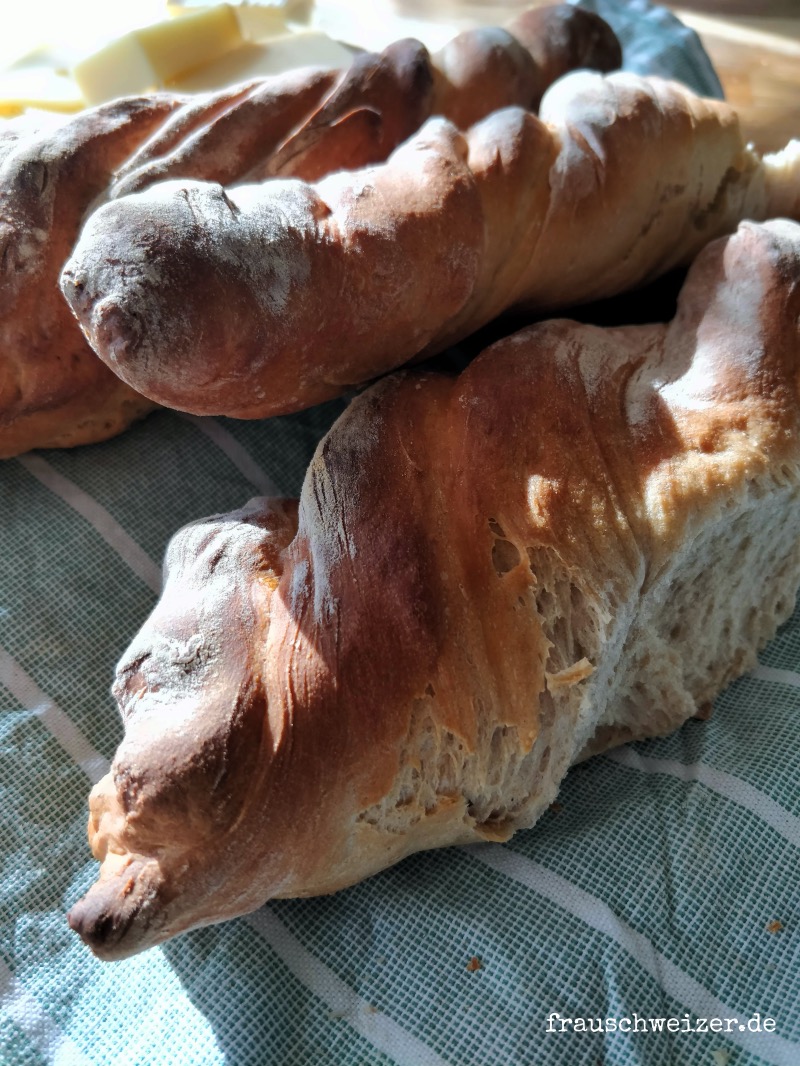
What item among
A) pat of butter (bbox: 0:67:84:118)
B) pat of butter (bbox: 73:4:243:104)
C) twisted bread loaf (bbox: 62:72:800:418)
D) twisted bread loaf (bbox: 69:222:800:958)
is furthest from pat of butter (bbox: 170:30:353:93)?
twisted bread loaf (bbox: 69:222:800:958)

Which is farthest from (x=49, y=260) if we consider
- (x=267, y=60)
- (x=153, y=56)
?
(x=267, y=60)

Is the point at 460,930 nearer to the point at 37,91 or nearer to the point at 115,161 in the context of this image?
the point at 115,161

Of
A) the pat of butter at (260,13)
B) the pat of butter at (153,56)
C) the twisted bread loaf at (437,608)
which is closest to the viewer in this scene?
the twisted bread loaf at (437,608)

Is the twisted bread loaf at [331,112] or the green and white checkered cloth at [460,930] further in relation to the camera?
the twisted bread loaf at [331,112]

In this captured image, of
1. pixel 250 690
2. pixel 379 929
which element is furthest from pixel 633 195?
pixel 379 929

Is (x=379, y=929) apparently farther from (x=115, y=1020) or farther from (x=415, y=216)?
(x=415, y=216)

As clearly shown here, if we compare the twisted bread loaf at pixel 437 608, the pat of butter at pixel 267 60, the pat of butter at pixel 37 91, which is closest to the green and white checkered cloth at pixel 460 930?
the twisted bread loaf at pixel 437 608

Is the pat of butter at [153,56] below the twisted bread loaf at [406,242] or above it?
above

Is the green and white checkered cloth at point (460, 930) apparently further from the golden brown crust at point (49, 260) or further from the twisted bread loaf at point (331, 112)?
the twisted bread loaf at point (331, 112)

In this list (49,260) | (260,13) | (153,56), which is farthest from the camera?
(260,13)
